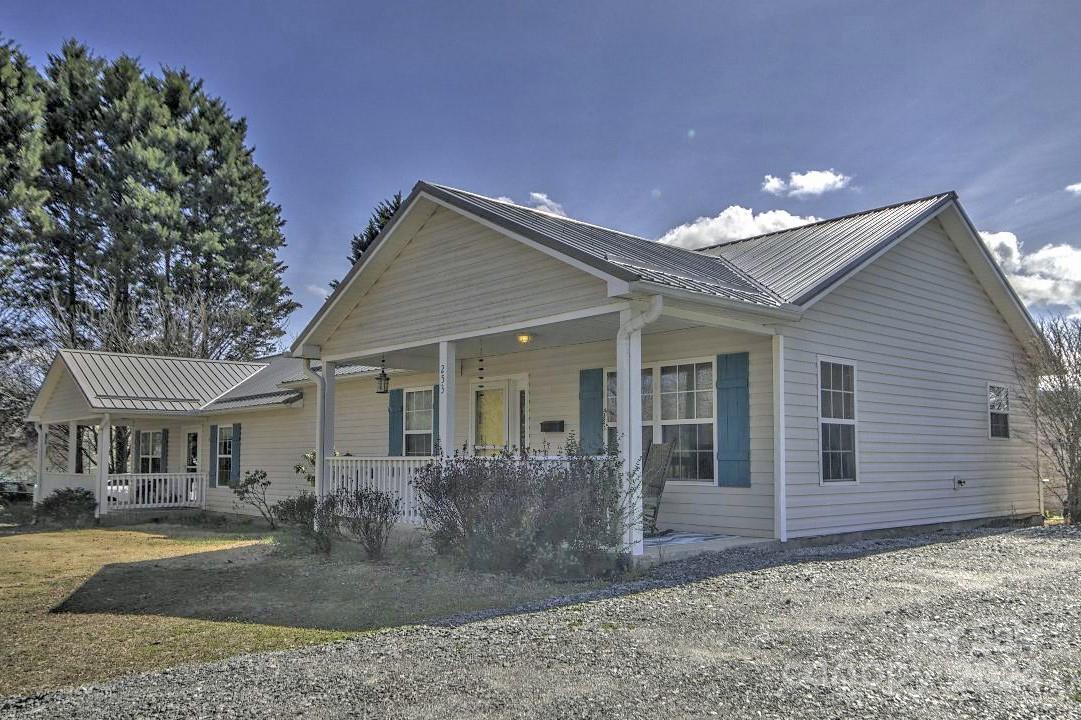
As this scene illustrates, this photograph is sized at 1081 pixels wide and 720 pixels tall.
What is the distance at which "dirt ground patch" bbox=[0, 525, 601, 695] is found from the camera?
5258 mm

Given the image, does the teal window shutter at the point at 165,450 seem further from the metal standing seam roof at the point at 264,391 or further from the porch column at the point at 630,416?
the porch column at the point at 630,416

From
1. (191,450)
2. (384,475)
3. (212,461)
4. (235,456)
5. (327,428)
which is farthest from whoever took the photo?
(191,450)

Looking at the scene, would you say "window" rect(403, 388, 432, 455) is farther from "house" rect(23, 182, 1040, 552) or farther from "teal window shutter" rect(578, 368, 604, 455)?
"teal window shutter" rect(578, 368, 604, 455)

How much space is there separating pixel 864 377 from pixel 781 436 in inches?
Answer: 82.5

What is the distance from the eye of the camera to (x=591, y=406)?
1143 centimetres

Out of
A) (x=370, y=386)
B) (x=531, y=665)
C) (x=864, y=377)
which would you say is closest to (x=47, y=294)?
(x=370, y=386)

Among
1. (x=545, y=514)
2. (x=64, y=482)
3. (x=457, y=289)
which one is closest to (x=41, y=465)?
(x=64, y=482)

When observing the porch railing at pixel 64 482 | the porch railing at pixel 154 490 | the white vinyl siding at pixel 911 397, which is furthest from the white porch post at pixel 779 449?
the porch railing at pixel 64 482

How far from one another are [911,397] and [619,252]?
488cm

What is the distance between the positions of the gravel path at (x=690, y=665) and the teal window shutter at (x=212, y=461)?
15097 millimetres

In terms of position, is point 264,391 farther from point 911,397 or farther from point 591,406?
point 911,397

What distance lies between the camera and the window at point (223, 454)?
63.7ft

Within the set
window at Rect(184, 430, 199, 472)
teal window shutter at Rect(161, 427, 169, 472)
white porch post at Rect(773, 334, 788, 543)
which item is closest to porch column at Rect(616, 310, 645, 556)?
white porch post at Rect(773, 334, 788, 543)

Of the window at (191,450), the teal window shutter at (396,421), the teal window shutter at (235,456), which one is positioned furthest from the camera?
the window at (191,450)
